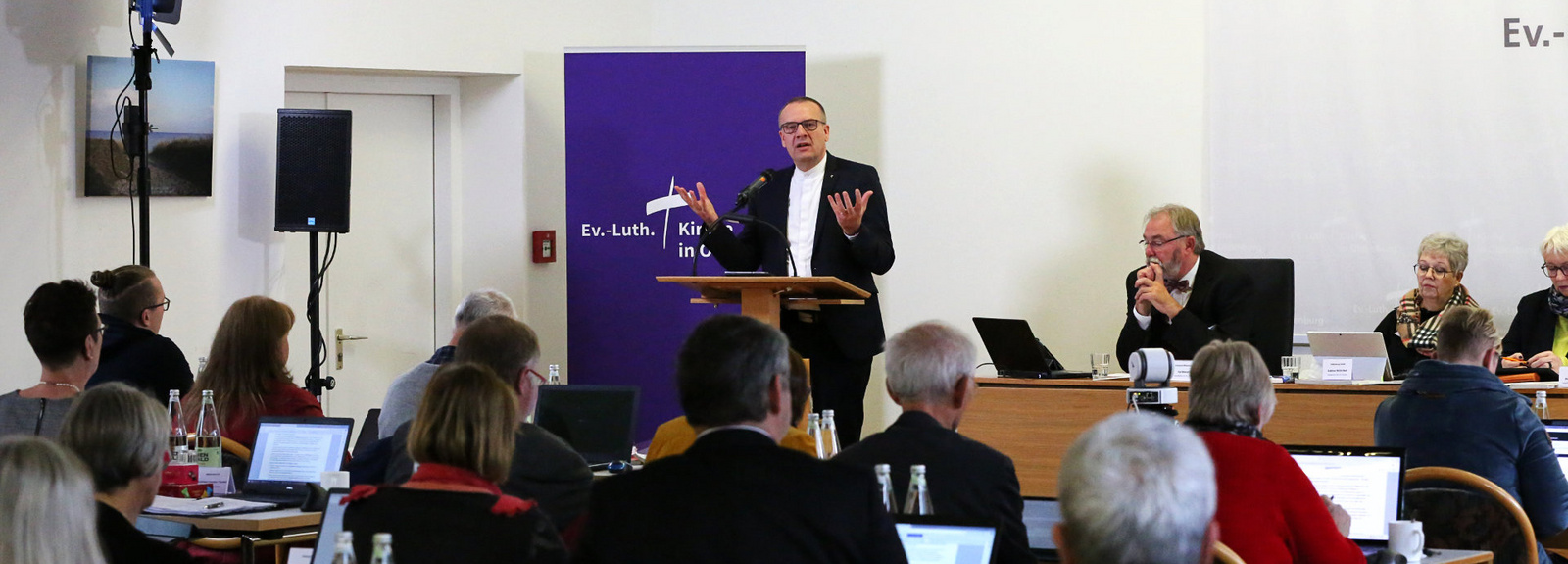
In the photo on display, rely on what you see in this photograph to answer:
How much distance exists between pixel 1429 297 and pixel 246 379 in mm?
4721

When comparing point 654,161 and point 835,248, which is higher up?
point 654,161

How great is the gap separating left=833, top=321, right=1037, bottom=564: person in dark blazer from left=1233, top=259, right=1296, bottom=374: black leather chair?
3189mm

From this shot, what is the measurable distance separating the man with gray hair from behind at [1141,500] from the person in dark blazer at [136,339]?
3.93m

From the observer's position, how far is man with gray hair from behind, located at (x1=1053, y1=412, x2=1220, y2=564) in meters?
1.55

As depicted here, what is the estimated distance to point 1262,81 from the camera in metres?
7.20

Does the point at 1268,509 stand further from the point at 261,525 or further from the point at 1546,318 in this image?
the point at 1546,318

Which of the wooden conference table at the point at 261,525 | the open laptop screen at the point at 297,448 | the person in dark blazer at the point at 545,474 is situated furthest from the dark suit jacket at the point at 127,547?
the open laptop screen at the point at 297,448

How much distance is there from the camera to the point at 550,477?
3.19m

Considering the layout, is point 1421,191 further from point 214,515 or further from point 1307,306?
point 214,515

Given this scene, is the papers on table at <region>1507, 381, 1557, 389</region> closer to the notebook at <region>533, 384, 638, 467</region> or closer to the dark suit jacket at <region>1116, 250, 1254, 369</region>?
the dark suit jacket at <region>1116, 250, 1254, 369</region>

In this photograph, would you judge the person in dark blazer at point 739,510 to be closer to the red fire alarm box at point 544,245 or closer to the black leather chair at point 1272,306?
the black leather chair at point 1272,306

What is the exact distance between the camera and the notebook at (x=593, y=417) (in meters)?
4.51

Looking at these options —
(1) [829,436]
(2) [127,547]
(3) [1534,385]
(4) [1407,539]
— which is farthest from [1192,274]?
(2) [127,547]

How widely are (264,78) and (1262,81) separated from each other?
15.5 feet
